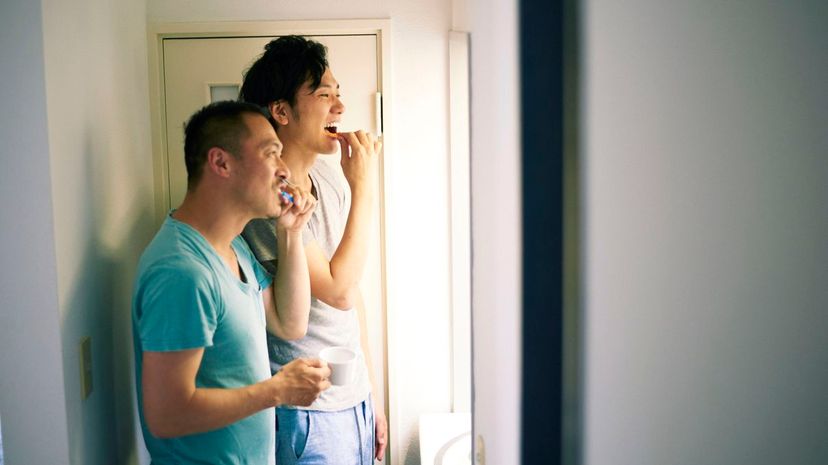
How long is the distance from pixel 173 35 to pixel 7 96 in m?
0.88

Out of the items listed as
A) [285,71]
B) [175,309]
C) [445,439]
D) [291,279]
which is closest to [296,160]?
[285,71]

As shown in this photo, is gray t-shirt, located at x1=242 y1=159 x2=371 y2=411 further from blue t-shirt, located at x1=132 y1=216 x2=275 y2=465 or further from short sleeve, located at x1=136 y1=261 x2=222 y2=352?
short sleeve, located at x1=136 y1=261 x2=222 y2=352

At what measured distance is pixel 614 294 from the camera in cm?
59

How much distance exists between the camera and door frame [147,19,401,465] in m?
1.79

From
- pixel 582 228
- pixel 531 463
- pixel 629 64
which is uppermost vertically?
pixel 629 64

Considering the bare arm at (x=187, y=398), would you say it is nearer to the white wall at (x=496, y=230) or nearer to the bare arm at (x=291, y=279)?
the bare arm at (x=291, y=279)

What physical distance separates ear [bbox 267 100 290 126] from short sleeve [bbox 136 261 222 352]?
574 mm

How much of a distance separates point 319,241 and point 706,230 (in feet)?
3.77

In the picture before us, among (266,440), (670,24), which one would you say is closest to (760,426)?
(670,24)

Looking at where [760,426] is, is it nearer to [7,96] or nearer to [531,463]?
[531,463]

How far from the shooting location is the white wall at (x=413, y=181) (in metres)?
1.86

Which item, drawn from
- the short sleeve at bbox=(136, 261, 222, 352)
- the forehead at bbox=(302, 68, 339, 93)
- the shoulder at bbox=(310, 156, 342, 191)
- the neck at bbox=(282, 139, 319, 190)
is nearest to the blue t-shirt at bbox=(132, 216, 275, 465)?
the short sleeve at bbox=(136, 261, 222, 352)

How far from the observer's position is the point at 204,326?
0.94m

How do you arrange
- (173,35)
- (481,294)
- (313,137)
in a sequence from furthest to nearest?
(173,35) < (313,137) < (481,294)
